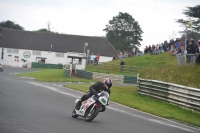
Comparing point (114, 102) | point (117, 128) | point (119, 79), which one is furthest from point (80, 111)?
point (119, 79)

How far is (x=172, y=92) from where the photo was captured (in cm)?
2380

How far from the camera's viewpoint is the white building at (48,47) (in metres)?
95.6

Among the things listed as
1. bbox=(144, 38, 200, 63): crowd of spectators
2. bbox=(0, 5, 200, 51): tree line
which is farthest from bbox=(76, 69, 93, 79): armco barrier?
bbox=(0, 5, 200, 51): tree line

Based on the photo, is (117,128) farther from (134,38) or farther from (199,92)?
(134,38)

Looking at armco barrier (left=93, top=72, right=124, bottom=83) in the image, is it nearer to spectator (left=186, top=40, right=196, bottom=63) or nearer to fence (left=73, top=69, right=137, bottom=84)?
fence (left=73, top=69, right=137, bottom=84)

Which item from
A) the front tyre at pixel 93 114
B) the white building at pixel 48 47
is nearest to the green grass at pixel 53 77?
the front tyre at pixel 93 114

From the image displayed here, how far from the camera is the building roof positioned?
96.4 meters

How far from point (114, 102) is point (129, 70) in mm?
28202

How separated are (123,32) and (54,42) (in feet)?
83.5

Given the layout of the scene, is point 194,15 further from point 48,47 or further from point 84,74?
point 48,47

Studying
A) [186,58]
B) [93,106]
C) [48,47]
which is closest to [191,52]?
[186,58]

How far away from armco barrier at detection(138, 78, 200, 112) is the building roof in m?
67.6

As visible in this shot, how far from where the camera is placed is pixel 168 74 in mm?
27750

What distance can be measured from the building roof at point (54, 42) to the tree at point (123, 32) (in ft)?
57.8
